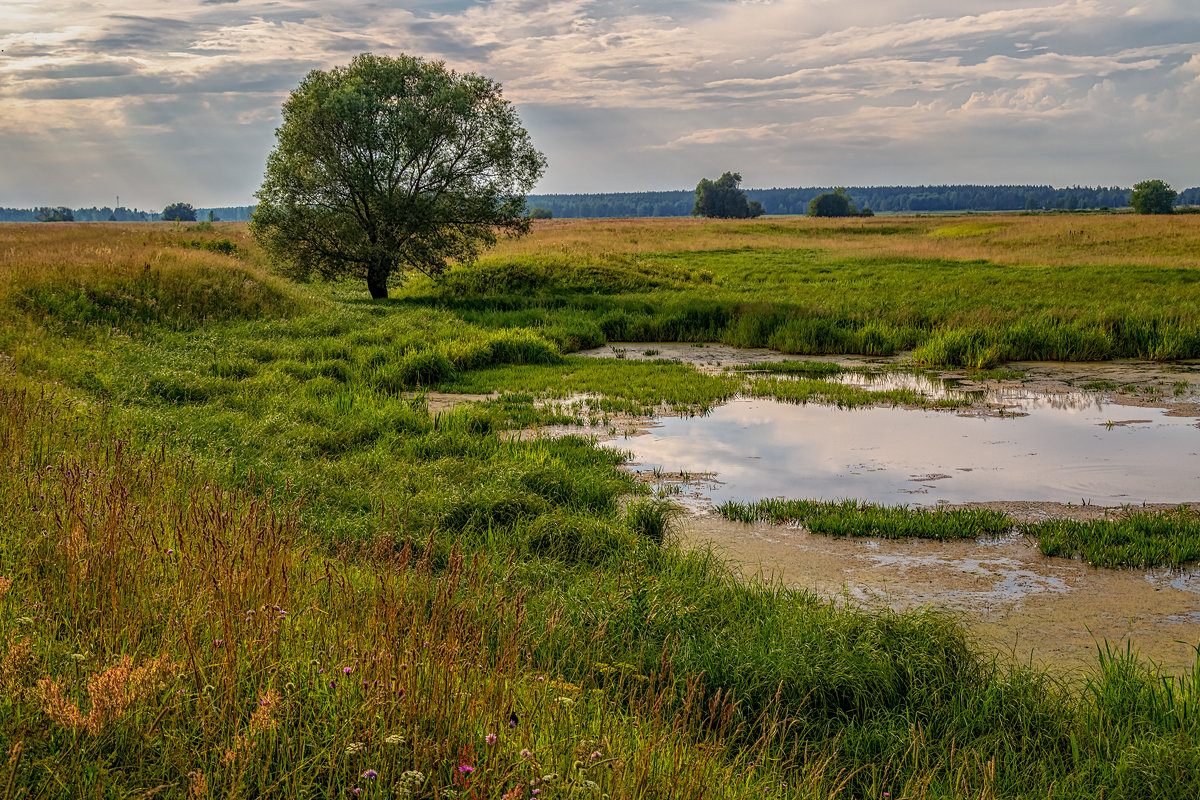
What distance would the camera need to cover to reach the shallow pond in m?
→ 11.5

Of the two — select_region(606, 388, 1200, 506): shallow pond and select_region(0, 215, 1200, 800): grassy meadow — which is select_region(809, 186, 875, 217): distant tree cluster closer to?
select_region(0, 215, 1200, 800): grassy meadow

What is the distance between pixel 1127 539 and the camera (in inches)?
365

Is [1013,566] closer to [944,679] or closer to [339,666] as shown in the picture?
[944,679]

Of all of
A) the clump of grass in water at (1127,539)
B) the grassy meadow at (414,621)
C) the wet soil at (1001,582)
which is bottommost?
the wet soil at (1001,582)

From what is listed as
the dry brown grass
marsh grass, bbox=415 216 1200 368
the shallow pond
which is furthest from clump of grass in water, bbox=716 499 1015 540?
the dry brown grass

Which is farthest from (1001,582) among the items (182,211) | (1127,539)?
(182,211)

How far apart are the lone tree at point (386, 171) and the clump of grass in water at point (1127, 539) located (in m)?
25.7

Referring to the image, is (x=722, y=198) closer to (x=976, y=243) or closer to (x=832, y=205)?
(x=832, y=205)

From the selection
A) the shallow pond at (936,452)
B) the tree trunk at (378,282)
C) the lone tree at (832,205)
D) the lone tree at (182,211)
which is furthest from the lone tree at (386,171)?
the lone tree at (182,211)

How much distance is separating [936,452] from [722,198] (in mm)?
144309

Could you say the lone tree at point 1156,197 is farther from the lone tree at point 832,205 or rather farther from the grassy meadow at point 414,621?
the grassy meadow at point 414,621

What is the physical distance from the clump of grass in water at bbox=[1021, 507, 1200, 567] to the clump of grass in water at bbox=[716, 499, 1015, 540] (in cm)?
49

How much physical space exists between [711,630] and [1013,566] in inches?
162

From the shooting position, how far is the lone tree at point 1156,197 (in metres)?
109
